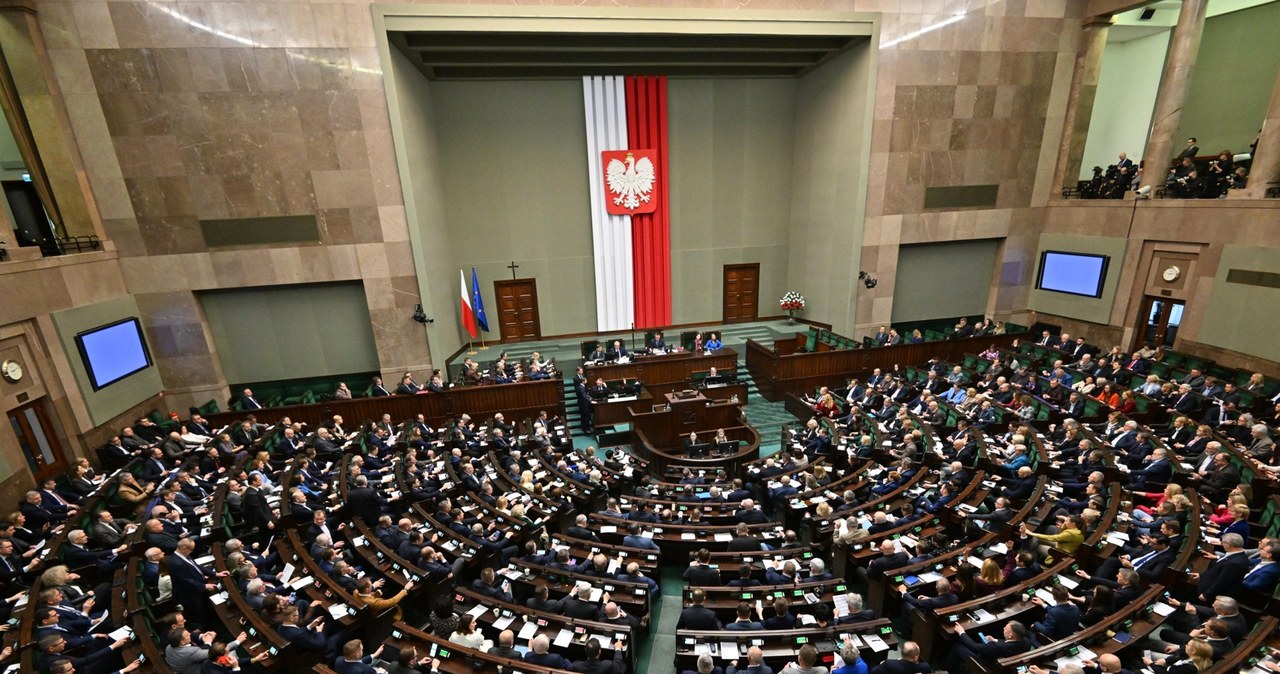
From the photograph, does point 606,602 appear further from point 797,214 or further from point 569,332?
point 797,214

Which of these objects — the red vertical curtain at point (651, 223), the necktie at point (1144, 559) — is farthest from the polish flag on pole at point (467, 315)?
the necktie at point (1144, 559)

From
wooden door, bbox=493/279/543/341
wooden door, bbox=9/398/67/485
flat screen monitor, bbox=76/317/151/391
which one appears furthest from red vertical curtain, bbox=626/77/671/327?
wooden door, bbox=9/398/67/485

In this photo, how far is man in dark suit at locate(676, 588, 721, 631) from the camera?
5.34 metres

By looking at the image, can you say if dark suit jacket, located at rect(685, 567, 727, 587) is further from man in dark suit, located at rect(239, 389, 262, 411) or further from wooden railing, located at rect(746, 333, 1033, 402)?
man in dark suit, located at rect(239, 389, 262, 411)

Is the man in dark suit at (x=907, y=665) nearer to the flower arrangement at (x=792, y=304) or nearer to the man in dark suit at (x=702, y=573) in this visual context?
the man in dark suit at (x=702, y=573)

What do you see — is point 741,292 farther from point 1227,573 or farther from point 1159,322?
point 1227,573

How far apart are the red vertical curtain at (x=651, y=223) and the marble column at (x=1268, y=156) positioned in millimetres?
13486

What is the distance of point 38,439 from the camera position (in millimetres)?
9188

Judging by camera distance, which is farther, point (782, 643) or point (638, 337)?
point (638, 337)

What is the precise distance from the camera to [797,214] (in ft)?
58.3

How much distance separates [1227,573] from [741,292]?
14.1 meters

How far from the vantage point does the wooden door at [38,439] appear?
29.2ft

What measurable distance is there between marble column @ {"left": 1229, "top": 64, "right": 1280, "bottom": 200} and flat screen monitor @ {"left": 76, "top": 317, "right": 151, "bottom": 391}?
2382 centimetres

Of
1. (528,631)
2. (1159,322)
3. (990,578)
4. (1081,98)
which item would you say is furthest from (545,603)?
(1081,98)
